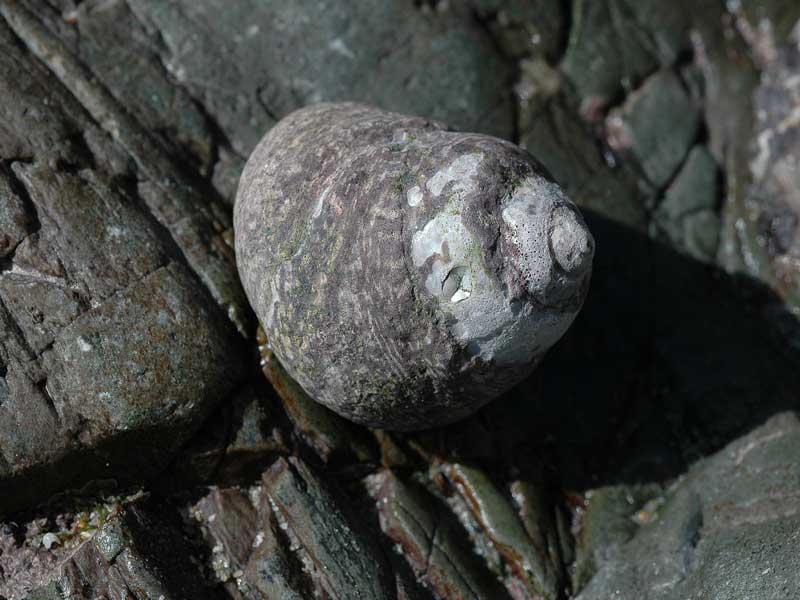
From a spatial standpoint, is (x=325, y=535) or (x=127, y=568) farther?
(x=325, y=535)

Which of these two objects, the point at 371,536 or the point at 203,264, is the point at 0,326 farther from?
the point at 371,536

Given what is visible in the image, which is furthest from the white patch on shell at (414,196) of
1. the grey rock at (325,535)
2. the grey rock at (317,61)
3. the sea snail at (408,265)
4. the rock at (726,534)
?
the rock at (726,534)

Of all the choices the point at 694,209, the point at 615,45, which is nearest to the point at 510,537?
the point at 694,209

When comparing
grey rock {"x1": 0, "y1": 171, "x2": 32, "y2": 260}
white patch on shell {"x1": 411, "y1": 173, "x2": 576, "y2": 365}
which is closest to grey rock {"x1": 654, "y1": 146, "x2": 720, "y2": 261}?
white patch on shell {"x1": 411, "y1": 173, "x2": 576, "y2": 365}

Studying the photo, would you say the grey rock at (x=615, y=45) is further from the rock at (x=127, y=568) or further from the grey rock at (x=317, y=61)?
the rock at (x=127, y=568)

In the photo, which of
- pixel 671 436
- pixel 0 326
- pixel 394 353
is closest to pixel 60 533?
pixel 0 326

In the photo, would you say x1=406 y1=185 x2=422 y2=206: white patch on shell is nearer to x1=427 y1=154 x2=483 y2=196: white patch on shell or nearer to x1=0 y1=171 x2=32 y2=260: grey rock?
x1=427 y1=154 x2=483 y2=196: white patch on shell

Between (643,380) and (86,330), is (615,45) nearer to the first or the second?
(643,380)
